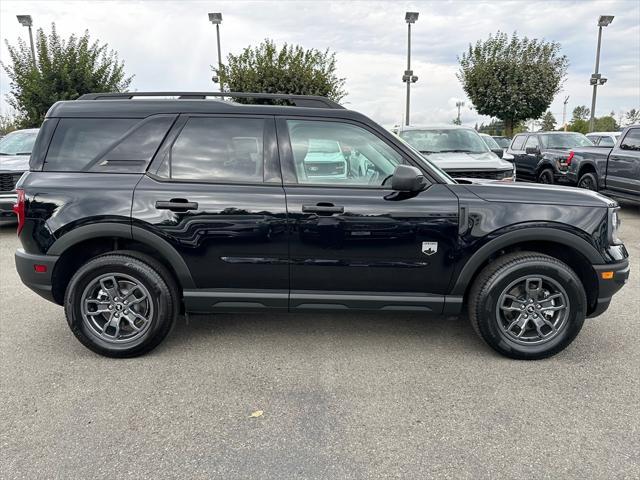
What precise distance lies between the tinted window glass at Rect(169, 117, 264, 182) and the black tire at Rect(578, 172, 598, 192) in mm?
9187

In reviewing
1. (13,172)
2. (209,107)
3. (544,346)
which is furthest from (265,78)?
(544,346)

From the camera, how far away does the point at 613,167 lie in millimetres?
9664

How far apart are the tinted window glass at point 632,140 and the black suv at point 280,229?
285 inches

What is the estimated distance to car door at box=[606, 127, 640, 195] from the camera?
356 inches

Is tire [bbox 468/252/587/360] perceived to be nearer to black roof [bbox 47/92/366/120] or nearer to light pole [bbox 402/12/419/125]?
black roof [bbox 47/92/366/120]

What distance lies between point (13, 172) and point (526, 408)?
320 inches

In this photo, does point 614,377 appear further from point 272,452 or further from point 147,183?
point 147,183

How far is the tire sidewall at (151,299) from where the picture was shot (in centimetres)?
342

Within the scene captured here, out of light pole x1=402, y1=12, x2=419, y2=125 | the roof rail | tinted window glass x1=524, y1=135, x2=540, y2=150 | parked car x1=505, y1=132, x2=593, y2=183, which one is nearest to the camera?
the roof rail

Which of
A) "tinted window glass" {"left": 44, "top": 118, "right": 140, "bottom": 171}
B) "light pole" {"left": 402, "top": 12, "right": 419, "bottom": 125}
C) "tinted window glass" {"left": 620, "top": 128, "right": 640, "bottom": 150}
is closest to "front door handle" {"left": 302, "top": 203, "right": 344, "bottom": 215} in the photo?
"tinted window glass" {"left": 44, "top": 118, "right": 140, "bottom": 171}

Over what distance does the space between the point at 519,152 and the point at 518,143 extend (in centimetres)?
61

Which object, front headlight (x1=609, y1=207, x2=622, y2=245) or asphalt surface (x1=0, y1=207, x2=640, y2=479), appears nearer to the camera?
asphalt surface (x1=0, y1=207, x2=640, y2=479)

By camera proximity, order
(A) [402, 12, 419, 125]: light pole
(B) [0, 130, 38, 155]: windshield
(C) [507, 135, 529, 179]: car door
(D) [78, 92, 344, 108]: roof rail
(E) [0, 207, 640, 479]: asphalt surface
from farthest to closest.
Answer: (A) [402, 12, 419, 125]: light pole < (C) [507, 135, 529, 179]: car door < (B) [0, 130, 38, 155]: windshield < (D) [78, 92, 344, 108]: roof rail < (E) [0, 207, 640, 479]: asphalt surface

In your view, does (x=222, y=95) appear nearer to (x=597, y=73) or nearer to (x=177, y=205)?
(x=177, y=205)
